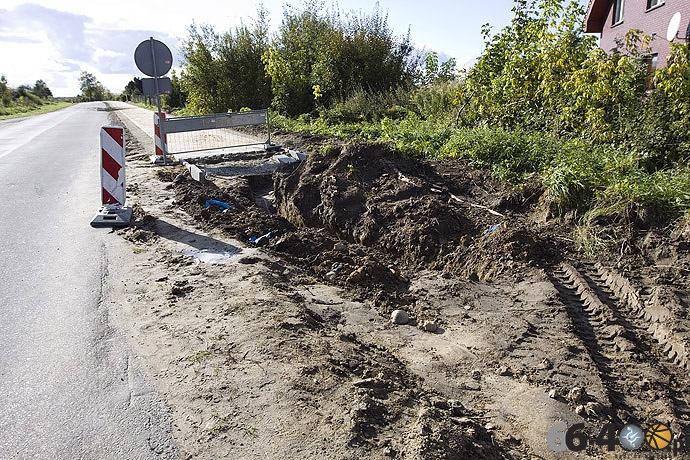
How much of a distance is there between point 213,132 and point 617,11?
21.6m

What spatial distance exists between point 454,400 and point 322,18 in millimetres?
24788

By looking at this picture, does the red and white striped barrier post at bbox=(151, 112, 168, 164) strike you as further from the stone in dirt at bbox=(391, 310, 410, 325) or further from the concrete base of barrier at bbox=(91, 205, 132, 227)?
the stone in dirt at bbox=(391, 310, 410, 325)

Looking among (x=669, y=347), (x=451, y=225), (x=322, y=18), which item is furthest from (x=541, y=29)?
(x=322, y=18)

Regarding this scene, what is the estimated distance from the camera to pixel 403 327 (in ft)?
15.7

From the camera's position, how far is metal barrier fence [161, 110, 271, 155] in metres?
12.6

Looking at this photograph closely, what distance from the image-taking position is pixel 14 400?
11.3ft

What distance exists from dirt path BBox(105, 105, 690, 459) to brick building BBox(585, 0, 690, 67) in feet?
43.1

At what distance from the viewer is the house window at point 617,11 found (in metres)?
25.7

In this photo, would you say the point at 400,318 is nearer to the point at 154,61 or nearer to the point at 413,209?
the point at 413,209

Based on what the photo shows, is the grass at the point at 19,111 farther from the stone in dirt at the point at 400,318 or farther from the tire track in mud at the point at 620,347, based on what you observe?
the tire track in mud at the point at 620,347

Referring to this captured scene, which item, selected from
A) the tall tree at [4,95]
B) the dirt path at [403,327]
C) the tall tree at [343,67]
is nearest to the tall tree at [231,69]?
the tall tree at [343,67]

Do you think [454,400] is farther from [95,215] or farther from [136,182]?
[136,182]

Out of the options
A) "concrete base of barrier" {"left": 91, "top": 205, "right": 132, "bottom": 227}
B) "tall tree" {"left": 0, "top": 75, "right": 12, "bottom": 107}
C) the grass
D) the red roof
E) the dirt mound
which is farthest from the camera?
"tall tree" {"left": 0, "top": 75, "right": 12, "bottom": 107}

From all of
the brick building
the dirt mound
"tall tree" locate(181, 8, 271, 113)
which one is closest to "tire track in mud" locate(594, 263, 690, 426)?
the dirt mound
